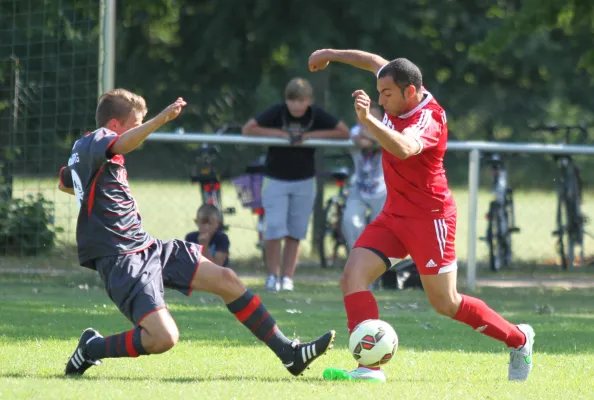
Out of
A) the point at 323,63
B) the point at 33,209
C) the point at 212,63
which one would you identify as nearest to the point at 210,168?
the point at 33,209

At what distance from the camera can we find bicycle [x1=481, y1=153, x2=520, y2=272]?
46.0 feet

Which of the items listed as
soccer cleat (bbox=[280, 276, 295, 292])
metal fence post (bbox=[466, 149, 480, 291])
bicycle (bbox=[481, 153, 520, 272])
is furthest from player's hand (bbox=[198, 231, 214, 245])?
bicycle (bbox=[481, 153, 520, 272])

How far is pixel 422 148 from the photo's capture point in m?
6.00

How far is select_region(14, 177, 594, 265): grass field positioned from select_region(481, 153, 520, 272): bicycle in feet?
2.06

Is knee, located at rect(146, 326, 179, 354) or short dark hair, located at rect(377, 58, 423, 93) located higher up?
short dark hair, located at rect(377, 58, 423, 93)

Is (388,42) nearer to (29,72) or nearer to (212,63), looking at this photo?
(212,63)

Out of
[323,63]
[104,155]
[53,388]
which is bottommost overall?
[53,388]

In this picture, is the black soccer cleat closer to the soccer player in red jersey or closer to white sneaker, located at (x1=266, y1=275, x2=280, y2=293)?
the soccer player in red jersey

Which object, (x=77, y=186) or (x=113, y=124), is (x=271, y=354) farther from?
(x=113, y=124)

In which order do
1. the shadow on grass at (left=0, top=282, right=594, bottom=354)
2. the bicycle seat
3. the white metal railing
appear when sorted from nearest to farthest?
the shadow on grass at (left=0, top=282, right=594, bottom=354) < the white metal railing < the bicycle seat

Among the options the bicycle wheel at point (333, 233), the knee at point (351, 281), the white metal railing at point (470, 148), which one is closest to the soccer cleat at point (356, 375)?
the knee at point (351, 281)

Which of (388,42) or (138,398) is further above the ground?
(388,42)

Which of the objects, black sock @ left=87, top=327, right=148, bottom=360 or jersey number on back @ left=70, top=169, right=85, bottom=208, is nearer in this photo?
black sock @ left=87, top=327, right=148, bottom=360

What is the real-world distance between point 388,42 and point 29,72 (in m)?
5.05
